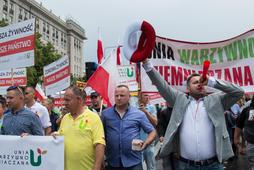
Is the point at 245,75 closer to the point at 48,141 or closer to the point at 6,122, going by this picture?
the point at 48,141

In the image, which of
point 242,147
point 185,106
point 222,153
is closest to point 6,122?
point 185,106

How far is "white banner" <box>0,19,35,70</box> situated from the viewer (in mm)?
7609

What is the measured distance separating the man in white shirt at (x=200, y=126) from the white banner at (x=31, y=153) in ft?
3.59

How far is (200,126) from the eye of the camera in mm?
4000

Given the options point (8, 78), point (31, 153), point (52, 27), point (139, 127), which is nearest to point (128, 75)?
point (8, 78)

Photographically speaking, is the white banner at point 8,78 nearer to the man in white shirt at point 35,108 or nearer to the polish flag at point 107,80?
the man in white shirt at point 35,108

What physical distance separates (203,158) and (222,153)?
7.1 inches

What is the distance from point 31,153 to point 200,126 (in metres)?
1.85

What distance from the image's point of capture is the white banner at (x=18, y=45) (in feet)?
25.0

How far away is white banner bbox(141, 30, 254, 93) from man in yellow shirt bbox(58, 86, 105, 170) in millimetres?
1472

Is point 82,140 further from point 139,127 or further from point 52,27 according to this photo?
point 52,27

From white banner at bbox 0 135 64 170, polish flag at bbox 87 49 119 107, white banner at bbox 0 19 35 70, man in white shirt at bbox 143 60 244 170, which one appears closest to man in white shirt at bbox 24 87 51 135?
white banner at bbox 0 19 35 70

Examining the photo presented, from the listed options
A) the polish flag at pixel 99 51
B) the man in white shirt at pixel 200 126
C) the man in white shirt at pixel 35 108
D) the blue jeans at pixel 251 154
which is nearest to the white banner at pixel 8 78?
→ the man in white shirt at pixel 35 108

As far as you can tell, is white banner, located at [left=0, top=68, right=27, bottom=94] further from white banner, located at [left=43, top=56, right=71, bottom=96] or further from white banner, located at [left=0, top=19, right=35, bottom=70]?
white banner, located at [left=43, top=56, right=71, bottom=96]
